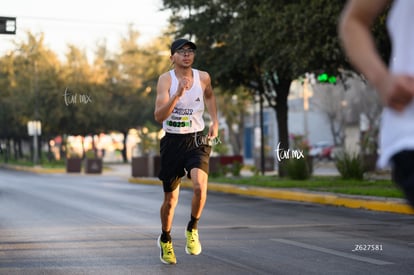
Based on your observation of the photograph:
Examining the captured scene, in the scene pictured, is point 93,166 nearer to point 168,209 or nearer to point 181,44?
point 168,209

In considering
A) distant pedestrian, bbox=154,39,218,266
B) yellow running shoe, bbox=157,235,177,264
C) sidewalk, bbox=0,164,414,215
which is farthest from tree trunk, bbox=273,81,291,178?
distant pedestrian, bbox=154,39,218,266

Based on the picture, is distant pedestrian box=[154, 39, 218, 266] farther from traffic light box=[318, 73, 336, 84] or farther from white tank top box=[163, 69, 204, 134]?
traffic light box=[318, 73, 336, 84]

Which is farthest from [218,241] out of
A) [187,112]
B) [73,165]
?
[73,165]

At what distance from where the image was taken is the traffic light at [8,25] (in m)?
20.7

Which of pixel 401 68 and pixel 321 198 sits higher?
pixel 401 68

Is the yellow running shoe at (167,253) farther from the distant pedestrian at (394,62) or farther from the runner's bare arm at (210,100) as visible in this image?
the distant pedestrian at (394,62)

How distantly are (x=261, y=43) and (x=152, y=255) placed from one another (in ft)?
44.6

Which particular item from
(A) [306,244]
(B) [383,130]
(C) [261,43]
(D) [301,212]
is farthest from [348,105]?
(B) [383,130]

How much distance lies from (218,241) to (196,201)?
83.7 inches

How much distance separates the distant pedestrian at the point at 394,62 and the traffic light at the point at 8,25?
1900 cm

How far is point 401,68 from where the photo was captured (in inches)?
99.5

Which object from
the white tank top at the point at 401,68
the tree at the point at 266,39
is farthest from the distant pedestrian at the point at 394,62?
the tree at the point at 266,39

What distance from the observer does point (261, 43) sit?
816 inches

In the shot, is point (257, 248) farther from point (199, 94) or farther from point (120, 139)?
point (120, 139)
